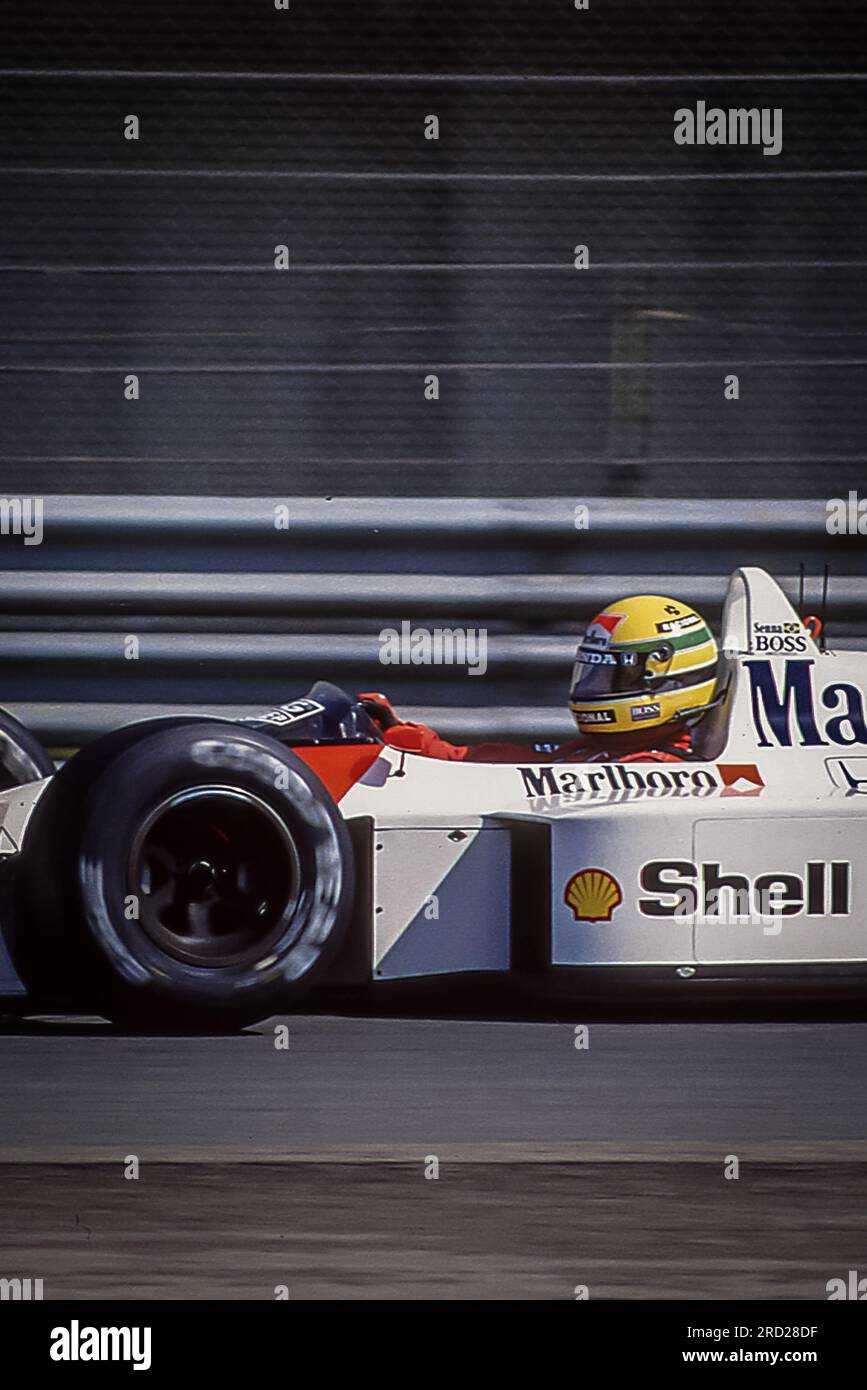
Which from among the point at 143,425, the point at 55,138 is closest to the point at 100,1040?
the point at 143,425

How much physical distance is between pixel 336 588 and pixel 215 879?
6.53 ft

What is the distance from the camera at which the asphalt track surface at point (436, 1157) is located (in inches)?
166

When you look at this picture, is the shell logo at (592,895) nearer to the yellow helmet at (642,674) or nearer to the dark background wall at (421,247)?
the yellow helmet at (642,674)

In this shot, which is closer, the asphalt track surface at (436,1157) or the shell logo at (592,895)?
the asphalt track surface at (436,1157)

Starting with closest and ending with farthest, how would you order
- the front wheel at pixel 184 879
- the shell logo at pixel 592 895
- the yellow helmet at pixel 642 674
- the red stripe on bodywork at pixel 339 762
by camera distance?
the front wheel at pixel 184 879 < the shell logo at pixel 592 895 < the red stripe on bodywork at pixel 339 762 < the yellow helmet at pixel 642 674

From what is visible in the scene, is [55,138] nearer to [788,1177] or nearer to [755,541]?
[755,541]

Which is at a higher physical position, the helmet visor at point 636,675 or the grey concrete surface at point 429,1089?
the helmet visor at point 636,675

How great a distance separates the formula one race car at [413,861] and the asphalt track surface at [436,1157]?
170mm

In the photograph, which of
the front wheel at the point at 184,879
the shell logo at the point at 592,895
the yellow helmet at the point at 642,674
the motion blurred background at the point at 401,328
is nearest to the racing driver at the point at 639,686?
the yellow helmet at the point at 642,674

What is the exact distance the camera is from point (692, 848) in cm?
638

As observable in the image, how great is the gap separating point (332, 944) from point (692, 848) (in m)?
0.79

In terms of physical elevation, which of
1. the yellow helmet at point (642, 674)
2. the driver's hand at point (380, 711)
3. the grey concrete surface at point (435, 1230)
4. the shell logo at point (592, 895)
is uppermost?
the yellow helmet at point (642, 674)

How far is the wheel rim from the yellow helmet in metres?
0.97

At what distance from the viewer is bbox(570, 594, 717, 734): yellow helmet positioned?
6.86 metres
